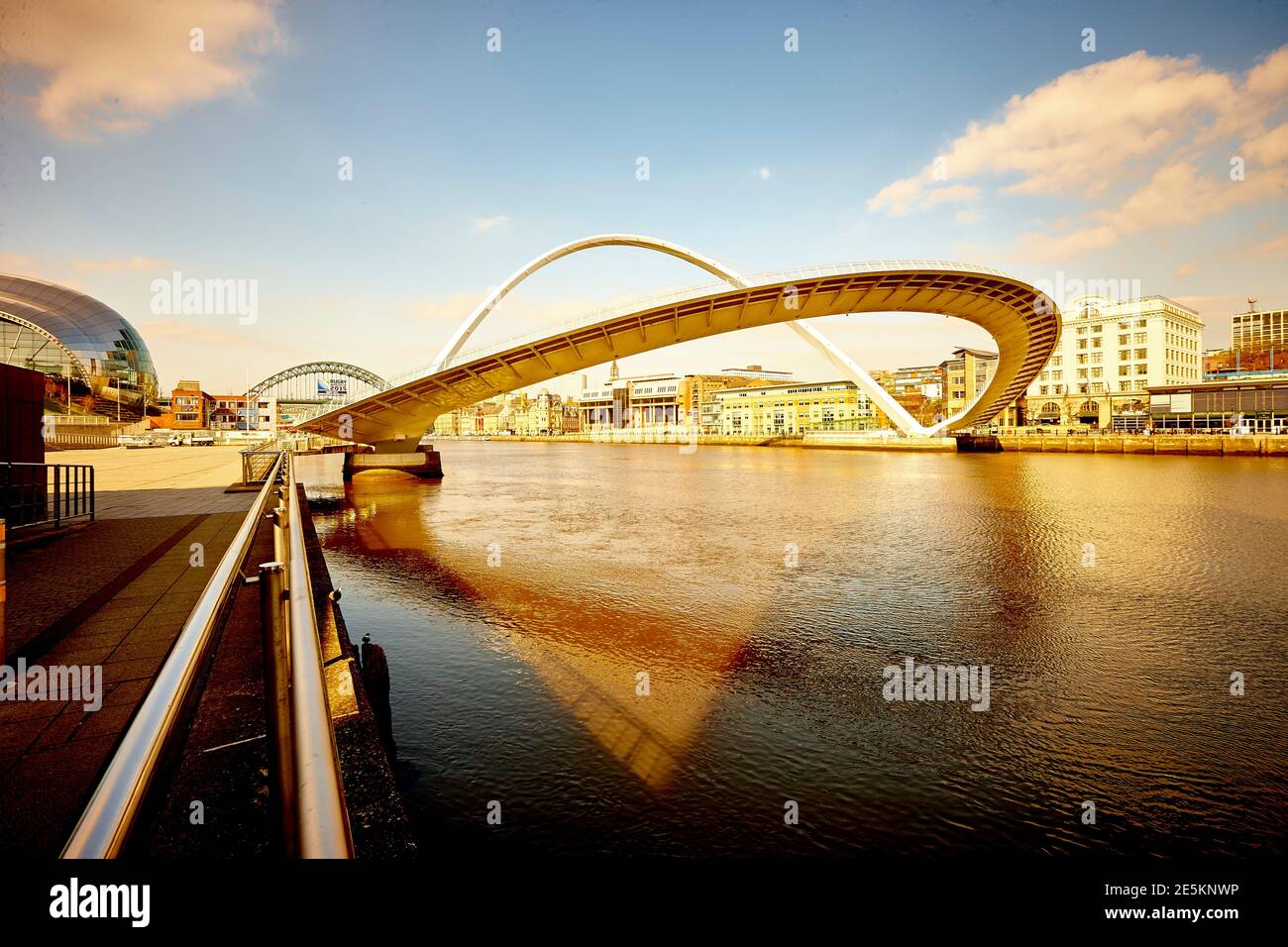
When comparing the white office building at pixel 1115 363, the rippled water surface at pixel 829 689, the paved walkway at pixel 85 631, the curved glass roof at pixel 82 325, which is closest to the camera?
the paved walkway at pixel 85 631

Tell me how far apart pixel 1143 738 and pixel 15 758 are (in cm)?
873

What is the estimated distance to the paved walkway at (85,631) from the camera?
10.6 ft

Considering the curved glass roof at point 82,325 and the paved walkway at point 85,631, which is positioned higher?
the curved glass roof at point 82,325

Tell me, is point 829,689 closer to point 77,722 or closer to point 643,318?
point 77,722

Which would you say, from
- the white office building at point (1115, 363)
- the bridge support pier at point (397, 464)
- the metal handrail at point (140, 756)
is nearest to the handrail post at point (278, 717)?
the metal handrail at point (140, 756)

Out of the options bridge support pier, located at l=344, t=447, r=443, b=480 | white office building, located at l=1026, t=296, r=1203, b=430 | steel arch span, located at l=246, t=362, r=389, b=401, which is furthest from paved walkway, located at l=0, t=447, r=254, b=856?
steel arch span, located at l=246, t=362, r=389, b=401

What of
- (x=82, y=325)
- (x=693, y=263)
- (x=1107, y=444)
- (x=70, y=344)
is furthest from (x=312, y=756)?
(x=82, y=325)

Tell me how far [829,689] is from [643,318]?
89.0 feet

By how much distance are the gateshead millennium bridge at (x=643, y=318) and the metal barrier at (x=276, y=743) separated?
29.1m

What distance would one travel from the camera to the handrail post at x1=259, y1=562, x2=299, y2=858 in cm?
158

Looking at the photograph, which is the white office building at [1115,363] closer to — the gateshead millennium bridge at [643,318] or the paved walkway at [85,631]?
the gateshead millennium bridge at [643,318]
